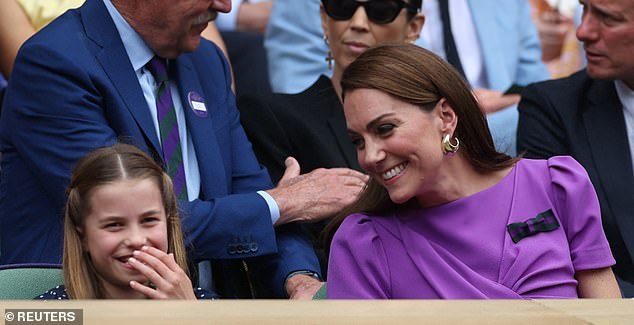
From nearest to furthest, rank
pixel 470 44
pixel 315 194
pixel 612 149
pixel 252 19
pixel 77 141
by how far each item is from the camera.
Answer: pixel 77 141 < pixel 315 194 < pixel 612 149 < pixel 470 44 < pixel 252 19

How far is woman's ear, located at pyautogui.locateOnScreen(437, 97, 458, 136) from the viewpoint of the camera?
2.88 m

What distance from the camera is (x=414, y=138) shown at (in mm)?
2844

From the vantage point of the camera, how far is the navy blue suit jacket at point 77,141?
133 inches

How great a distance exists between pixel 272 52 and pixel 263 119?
3.52 feet

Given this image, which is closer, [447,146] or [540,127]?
[447,146]

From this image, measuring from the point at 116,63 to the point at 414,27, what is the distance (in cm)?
135

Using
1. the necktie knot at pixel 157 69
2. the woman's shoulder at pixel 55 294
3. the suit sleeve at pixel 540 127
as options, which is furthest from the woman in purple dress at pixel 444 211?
the suit sleeve at pixel 540 127

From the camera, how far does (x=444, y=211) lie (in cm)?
298

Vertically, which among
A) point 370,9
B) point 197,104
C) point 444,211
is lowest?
point 444,211

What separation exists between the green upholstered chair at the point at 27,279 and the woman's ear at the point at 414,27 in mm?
1845

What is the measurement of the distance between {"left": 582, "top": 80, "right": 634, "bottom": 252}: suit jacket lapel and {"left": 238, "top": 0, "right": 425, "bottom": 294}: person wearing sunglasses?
71 cm

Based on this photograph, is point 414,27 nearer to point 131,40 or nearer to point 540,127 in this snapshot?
point 540,127

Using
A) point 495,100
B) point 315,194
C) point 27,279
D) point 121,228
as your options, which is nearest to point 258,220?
Result: point 315,194

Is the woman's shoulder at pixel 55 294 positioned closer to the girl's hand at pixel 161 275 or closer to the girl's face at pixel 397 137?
the girl's hand at pixel 161 275
